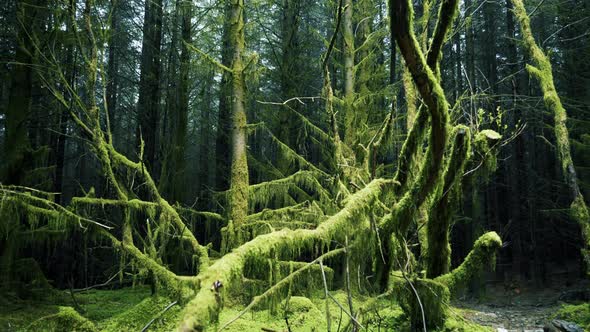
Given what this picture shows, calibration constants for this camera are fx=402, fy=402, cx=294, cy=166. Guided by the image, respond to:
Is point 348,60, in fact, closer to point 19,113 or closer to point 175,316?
point 19,113

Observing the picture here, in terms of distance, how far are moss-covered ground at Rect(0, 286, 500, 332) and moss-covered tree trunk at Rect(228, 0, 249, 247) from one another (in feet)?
6.79

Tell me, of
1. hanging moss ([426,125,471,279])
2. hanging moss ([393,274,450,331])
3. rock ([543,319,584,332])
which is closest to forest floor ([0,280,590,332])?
hanging moss ([393,274,450,331])

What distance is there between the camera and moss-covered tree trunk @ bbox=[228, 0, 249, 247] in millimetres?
9180

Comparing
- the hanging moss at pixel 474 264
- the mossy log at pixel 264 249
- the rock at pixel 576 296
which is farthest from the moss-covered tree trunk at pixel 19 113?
the rock at pixel 576 296

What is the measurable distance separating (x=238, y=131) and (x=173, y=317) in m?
4.29

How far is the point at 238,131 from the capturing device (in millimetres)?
9492

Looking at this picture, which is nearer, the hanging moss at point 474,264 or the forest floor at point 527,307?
the hanging moss at point 474,264

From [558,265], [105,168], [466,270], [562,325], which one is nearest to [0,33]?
[105,168]

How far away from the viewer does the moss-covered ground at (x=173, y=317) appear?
5859mm

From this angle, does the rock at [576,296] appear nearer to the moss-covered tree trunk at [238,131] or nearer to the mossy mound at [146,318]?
the moss-covered tree trunk at [238,131]

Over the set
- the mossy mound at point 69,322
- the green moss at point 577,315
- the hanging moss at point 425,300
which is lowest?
the green moss at point 577,315

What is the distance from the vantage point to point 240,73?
9641 mm

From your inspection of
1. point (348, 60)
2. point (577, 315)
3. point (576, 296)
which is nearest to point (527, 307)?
point (576, 296)

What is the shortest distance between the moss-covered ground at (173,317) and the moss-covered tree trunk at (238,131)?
6.79ft
